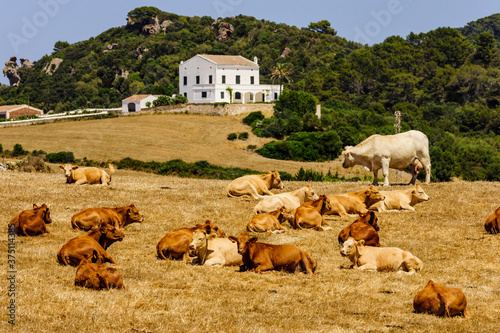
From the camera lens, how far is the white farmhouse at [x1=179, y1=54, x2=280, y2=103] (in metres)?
114

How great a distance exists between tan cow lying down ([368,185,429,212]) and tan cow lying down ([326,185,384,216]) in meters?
0.27

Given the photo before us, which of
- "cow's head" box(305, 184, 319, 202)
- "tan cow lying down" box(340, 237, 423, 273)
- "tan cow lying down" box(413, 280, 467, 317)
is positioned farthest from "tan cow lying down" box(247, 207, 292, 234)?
"tan cow lying down" box(413, 280, 467, 317)

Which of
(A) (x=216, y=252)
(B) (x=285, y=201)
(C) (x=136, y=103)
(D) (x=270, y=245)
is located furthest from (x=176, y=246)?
(C) (x=136, y=103)

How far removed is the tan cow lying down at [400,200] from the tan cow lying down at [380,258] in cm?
759

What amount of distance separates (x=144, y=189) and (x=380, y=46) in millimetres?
155068

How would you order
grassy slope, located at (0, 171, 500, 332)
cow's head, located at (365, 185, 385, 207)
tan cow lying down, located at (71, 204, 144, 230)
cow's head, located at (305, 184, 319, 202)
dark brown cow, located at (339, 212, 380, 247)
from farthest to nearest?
1. cow's head, located at (365, 185, 385, 207)
2. cow's head, located at (305, 184, 319, 202)
3. tan cow lying down, located at (71, 204, 144, 230)
4. dark brown cow, located at (339, 212, 380, 247)
5. grassy slope, located at (0, 171, 500, 332)

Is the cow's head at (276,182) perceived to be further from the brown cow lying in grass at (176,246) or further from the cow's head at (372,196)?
the brown cow lying in grass at (176,246)

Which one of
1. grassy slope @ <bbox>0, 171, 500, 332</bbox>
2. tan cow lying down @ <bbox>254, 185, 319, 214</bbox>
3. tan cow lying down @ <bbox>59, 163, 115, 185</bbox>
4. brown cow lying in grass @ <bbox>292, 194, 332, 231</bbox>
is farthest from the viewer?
tan cow lying down @ <bbox>59, 163, 115, 185</bbox>

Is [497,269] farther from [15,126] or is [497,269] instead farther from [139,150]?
[15,126]

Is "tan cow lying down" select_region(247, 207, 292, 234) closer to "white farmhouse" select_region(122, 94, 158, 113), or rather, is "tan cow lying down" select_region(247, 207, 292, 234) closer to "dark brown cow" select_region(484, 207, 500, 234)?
"dark brown cow" select_region(484, 207, 500, 234)

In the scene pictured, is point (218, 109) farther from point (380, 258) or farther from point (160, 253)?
point (380, 258)

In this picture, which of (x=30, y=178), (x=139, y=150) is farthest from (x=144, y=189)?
(x=139, y=150)

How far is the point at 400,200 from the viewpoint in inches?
941

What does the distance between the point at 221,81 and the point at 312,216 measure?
318 feet
